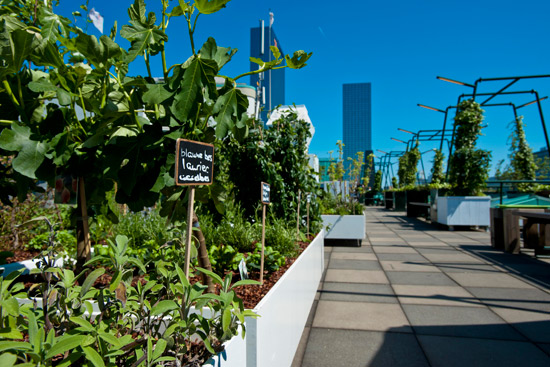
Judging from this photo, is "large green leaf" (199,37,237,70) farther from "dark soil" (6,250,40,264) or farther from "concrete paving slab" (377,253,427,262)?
"concrete paving slab" (377,253,427,262)

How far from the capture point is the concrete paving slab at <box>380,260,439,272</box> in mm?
4812

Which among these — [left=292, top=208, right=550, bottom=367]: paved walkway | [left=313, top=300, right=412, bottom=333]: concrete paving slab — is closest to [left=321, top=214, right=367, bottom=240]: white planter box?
[left=292, top=208, right=550, bottom=367]: paved walkway

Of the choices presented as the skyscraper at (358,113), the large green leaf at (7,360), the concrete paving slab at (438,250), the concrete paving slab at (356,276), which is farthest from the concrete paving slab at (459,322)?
the skyscraper at (358,113)

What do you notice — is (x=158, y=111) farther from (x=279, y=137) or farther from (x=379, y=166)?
(x=379, y=166)

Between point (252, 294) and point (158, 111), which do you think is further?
point (252, 294)

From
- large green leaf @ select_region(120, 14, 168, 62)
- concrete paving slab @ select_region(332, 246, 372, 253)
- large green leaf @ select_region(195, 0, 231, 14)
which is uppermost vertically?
large green leaf @ select_region(195, 0, 231, 14)

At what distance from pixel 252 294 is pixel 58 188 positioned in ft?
4.15

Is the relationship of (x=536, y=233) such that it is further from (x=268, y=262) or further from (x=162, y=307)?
(x=162, y=307)

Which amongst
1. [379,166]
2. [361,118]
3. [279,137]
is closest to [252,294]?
[279,137]

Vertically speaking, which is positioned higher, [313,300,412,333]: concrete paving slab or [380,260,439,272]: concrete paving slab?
[380,260,439,272]: concrete paving slab

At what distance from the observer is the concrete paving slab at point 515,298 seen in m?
3.23

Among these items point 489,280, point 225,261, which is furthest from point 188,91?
point 489,280

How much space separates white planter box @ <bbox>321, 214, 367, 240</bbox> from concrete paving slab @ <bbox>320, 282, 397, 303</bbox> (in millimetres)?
2845

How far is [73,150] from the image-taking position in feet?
4.85
